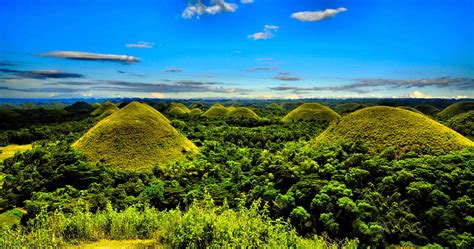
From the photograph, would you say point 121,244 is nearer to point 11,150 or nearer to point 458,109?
point 11,150

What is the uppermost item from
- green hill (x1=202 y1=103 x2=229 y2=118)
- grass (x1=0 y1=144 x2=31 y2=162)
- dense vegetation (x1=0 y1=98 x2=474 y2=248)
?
green hill (x1=202 y1=103 x2=229 y2=118)

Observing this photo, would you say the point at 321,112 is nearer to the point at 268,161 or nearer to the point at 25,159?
the point at 268,161

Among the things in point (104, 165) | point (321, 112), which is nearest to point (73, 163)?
point (104, 165)

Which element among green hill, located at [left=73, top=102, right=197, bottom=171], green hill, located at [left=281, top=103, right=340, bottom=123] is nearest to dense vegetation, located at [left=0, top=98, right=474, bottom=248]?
green hill, located at [left=73, top=102, right=197, bottom=171]

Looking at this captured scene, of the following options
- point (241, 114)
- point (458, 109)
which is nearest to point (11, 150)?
point (241, 114)

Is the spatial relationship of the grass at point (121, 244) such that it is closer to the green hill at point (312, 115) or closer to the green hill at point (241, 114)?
the green hill at point (312, 115)

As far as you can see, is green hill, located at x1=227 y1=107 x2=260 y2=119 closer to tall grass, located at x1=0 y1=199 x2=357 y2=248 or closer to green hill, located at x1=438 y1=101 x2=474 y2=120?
green hill, located at x1=438 y1=101 x2=474 y2=120
